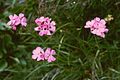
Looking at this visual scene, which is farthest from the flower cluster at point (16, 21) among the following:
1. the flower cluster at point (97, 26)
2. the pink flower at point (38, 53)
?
the flower cluster at point (97, 26)

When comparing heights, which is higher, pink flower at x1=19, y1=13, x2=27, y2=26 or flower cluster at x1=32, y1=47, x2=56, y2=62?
pink flower at x1=19, y1=13, x2=27, y2=26

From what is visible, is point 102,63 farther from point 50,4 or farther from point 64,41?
point 50,4

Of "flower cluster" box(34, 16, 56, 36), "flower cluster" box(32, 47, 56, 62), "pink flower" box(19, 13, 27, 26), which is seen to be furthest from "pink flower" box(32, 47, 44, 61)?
"pink flower" box(19, 13, 27, 26)

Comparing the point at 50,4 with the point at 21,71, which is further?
the point at 50,4

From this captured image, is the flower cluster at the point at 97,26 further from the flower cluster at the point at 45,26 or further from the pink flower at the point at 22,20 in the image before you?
the pink flower at the point at 22,20

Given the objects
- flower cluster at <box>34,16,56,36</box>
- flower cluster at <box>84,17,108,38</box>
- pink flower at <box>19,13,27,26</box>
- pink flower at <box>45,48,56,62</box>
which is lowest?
pink flower at <box>45,48,56,62</box>

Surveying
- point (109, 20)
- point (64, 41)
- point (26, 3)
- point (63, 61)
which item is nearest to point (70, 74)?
point (63, 61)

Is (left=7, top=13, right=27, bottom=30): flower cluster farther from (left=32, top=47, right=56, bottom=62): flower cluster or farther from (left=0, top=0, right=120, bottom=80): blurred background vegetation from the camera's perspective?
(left=32, top=47, right=56, bottom=62): flower cluster
